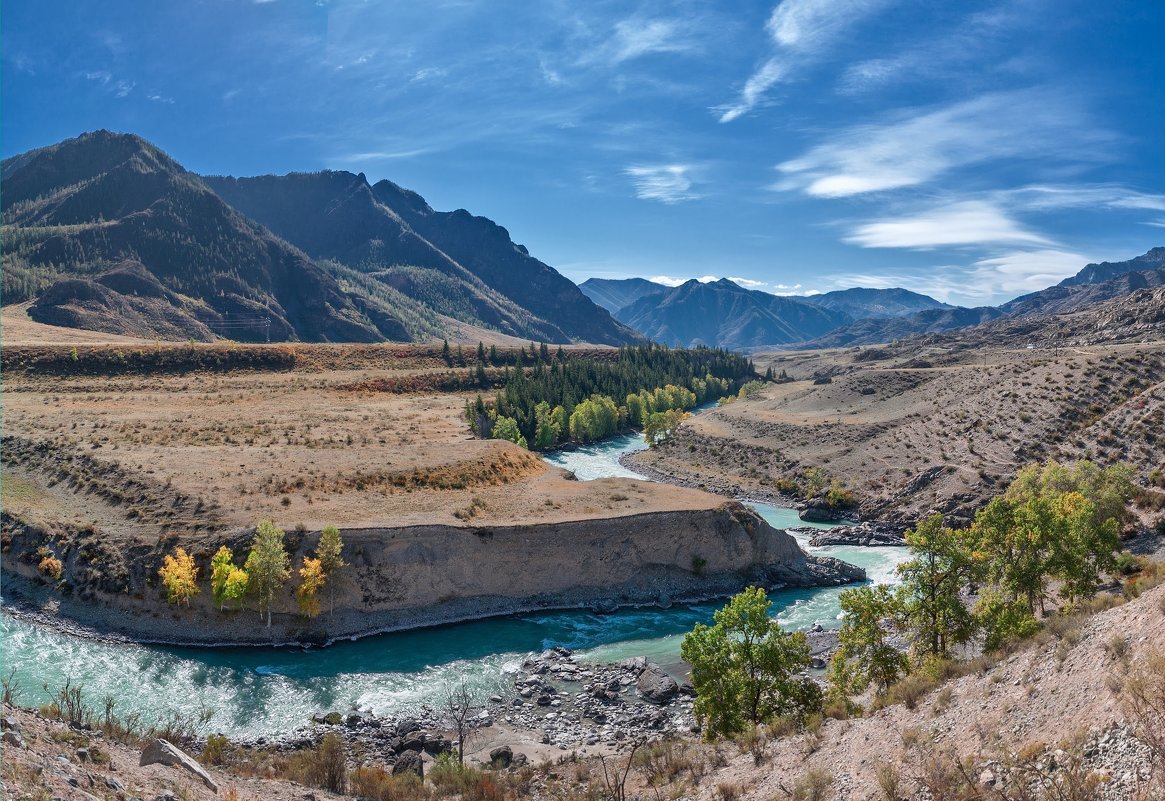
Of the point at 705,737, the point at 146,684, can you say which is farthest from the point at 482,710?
the point at 146,684

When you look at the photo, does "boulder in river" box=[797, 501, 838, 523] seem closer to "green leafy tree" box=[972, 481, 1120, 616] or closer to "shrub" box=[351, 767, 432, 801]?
"green leafy tree" box=[972, 481, 1120, 616]

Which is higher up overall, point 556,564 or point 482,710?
point 556,564

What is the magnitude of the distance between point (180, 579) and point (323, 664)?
40.5 feet

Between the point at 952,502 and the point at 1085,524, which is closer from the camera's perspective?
the point at 1085,524

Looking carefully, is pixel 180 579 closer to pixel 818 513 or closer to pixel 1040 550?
pixel 1040 550

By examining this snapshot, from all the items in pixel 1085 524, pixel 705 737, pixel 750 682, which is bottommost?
pixel 705 737

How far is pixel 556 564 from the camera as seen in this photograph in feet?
188

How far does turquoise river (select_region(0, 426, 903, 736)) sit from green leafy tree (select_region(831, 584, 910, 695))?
1666 centimetres

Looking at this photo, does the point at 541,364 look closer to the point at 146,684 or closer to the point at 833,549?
the point at 833,549

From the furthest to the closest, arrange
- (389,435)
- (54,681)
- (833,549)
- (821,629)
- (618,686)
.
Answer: (389,435)
(833,549)
(821,629)
(618,686)
(54,681)

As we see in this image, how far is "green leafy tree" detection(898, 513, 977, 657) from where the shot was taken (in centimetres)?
3097

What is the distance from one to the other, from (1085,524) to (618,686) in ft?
105

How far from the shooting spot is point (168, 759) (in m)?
19.5

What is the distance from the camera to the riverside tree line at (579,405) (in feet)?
395
